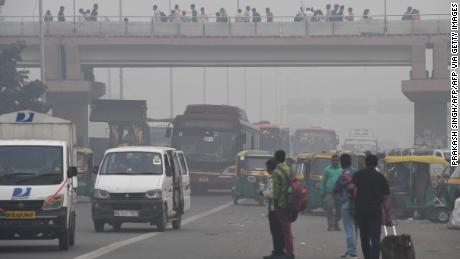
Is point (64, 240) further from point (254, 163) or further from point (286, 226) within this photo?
point (254, 163)

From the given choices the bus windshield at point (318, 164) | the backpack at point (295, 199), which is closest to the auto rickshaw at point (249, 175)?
the bus windshield at point (318, 164)

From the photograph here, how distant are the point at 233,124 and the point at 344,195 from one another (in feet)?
105

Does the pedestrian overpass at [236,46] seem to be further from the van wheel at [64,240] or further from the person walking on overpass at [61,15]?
the van wheel at [64,240]

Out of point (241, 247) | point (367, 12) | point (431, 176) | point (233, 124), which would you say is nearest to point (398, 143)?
point (367, 12)

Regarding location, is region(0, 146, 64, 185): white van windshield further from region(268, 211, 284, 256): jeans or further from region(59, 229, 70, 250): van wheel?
region(268, 211, 284, 256): jeans

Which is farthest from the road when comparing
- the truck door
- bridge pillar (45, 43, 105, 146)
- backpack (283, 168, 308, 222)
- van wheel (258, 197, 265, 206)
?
bridge pillar (45, 43, 105, 146)

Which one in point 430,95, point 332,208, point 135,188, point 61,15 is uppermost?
point 61,15

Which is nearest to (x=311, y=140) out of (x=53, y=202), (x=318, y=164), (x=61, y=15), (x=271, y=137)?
(x=271, y=137)

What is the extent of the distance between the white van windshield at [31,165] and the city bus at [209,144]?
97.1ft

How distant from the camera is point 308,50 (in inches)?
2746

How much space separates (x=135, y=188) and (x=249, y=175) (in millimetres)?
18504

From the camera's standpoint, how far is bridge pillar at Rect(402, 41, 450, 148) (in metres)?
68.4

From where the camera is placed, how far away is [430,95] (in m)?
71.2

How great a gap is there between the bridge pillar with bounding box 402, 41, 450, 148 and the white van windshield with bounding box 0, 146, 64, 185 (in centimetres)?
4754
